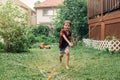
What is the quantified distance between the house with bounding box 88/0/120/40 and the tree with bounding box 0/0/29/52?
154 inches

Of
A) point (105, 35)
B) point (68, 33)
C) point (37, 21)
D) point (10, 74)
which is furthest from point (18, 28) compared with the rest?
point (37, 21)

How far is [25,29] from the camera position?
15.8 metres

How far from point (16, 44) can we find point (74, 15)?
27.9 ft

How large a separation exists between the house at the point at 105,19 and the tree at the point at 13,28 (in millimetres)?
3920

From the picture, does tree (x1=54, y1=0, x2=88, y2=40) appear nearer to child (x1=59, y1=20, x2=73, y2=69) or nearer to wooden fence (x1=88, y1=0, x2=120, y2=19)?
wooden fence (x1=88, y1=0, x2=120, y2=19)

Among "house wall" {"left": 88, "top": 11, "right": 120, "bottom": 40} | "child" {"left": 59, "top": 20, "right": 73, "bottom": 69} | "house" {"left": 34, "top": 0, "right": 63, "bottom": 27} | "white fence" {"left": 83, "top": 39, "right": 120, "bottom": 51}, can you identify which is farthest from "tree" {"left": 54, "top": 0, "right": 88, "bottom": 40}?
"house" {"left": 34, "top": 0, "right": 63, "bottom": 27}

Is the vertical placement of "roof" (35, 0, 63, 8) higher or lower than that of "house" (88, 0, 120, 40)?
higher

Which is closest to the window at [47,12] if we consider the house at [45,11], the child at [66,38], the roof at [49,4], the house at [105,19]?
the house at [45,11]

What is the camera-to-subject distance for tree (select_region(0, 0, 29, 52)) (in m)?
15.3

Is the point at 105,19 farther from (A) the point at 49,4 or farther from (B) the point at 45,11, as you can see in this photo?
(A) the point at 49,4

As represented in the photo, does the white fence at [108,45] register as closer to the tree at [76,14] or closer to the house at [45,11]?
the tree at [76,14]

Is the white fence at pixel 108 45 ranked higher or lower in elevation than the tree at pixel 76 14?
lower

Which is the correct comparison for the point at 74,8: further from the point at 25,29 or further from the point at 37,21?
the point at 37,21

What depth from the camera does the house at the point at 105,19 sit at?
13.7m
